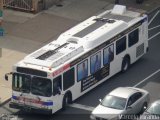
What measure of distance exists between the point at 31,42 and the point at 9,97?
7.98 meters

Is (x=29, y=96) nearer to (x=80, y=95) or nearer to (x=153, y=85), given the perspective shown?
(x=80, y=95)

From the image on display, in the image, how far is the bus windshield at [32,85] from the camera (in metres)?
34.9

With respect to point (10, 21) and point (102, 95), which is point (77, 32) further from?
point (10, 21)

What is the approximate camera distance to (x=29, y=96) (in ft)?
116

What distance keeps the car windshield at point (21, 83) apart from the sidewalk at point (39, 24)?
11.5ft

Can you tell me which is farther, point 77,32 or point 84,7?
point 84,7

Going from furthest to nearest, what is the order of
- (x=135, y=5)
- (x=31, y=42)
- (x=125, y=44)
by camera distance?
(x=135, y=5) → (x=31, y=42) → (x=125, y=44)

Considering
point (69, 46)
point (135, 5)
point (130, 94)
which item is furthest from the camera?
point (135, 5)

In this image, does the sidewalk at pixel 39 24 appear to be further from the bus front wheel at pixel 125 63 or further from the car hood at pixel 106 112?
the car hood at pixel 106 112

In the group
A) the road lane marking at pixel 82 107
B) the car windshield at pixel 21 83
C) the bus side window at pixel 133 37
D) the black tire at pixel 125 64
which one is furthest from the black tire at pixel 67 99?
the bus side window at pixel 133 37

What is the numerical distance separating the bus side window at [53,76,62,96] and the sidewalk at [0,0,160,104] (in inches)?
182

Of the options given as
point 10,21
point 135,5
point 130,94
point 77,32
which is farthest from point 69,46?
point 135,5

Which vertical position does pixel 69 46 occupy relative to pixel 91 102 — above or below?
above

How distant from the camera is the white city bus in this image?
35.1 metres
